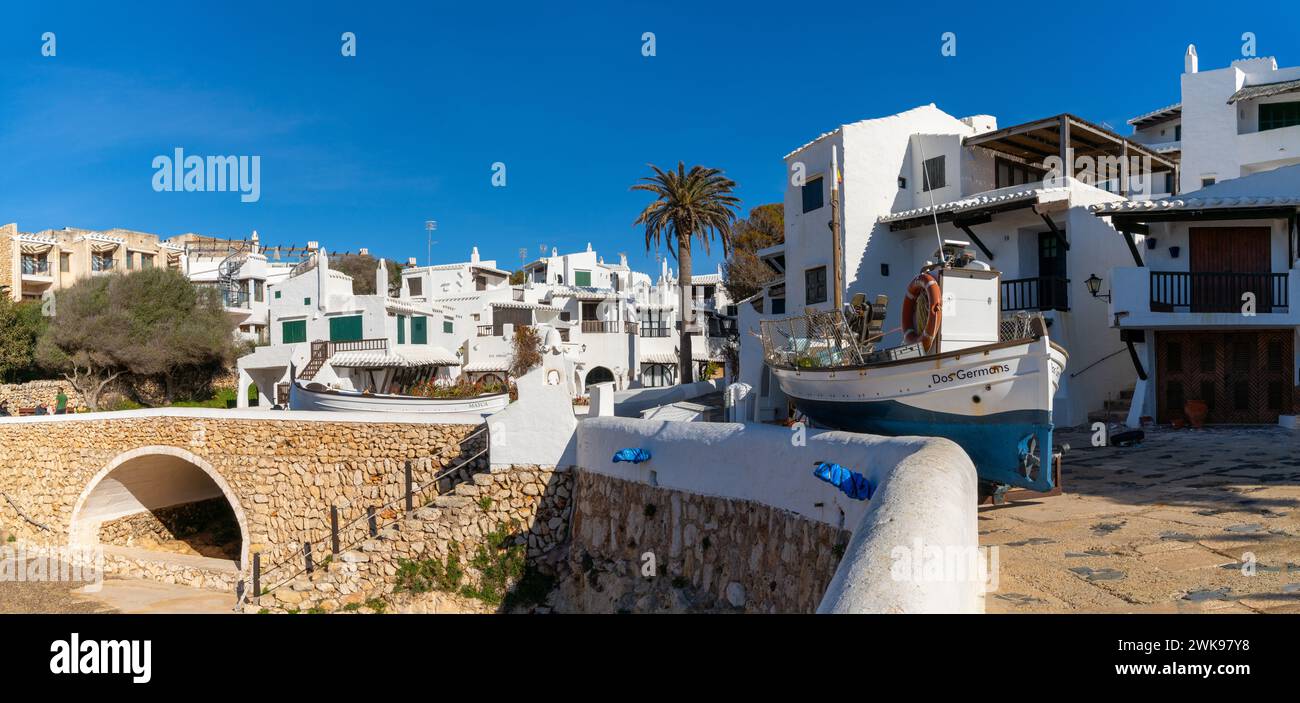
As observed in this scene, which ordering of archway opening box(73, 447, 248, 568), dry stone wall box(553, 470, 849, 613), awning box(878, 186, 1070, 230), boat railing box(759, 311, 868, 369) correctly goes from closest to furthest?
1. dry stone wall box(553, 470, 849, 613)
2. boat railing box(759, 311, 868, 369)
3. awning box(878, 186, 1070, 230)
4. archway opening box(73, 447, 248, 568)

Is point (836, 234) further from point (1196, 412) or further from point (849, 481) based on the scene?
point (849, 481)

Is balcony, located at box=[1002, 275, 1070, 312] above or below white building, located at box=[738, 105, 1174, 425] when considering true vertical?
below

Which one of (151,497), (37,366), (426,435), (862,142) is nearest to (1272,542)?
(426,435)

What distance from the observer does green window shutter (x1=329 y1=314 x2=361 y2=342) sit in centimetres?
4025

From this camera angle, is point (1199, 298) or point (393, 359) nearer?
point (1199, 298)

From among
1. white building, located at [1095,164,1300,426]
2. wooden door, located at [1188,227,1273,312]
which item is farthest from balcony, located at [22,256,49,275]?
wooden door, located at [1188,227,1273,312]

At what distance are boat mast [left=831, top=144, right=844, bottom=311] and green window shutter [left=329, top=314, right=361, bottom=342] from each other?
24045 millimetres

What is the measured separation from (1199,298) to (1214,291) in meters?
0.40

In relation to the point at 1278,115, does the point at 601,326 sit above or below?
below

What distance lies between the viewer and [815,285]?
2825 cm

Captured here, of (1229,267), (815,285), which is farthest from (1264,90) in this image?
(815,285)

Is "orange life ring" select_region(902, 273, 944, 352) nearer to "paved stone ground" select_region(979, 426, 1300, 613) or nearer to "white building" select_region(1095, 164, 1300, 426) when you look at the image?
"paved stone ground" select_region(979, 426, 1300, 613)

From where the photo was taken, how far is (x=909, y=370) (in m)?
12.1
